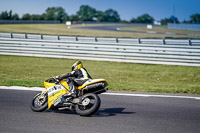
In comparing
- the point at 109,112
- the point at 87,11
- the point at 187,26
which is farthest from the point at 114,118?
the point at 87,11

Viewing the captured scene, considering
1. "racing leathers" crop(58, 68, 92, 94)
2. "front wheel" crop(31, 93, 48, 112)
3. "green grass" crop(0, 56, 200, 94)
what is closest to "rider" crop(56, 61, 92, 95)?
"racing leathers" crop(58, 68, 92, 94)

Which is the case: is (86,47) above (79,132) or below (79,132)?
above

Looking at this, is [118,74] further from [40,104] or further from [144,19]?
[144,19]

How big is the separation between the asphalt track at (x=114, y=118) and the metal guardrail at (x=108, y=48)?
7.55m

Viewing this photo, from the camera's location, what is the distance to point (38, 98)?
296 inches

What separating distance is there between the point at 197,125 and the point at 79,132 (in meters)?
2.66

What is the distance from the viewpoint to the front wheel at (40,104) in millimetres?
7344

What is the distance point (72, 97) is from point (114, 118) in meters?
1.15

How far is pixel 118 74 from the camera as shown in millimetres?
14742

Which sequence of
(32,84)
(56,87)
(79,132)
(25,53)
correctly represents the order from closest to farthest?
(79,132), (56,87), (32,84), (25,53)

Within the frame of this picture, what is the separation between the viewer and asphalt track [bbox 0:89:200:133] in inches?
237

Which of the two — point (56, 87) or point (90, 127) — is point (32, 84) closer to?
point (56, 87)

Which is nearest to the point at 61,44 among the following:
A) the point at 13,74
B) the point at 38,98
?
the point at 13,74

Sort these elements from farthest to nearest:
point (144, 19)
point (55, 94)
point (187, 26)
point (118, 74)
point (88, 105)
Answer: point (144, 19) < point (187, 26) < point (118, 74) < point (55, 94) < point (88, 105)
